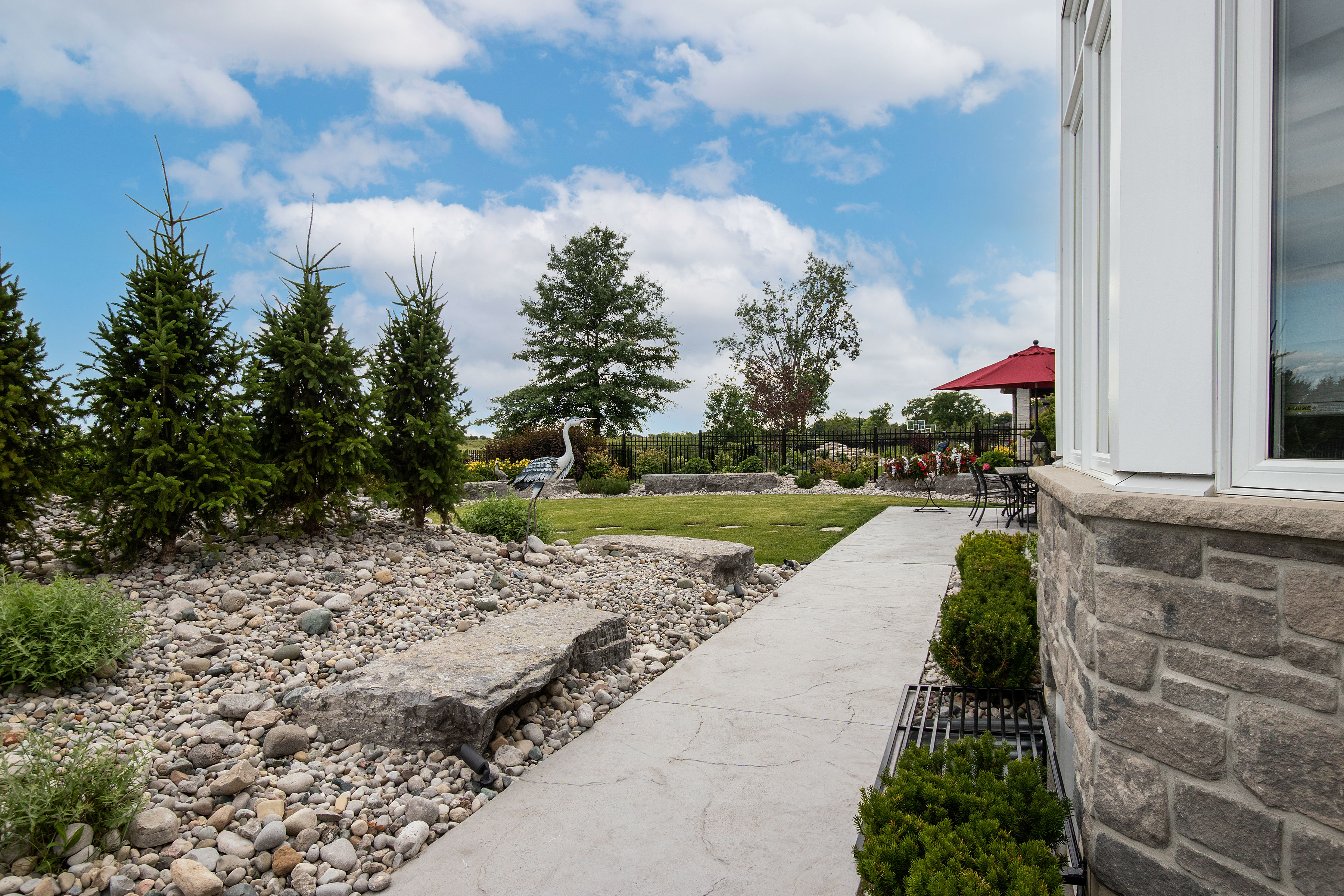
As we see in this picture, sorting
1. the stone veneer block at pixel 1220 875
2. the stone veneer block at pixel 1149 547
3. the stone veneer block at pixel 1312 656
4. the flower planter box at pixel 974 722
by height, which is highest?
the stone veneer block at pixel 1149 547

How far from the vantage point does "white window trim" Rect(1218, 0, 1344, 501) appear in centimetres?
172

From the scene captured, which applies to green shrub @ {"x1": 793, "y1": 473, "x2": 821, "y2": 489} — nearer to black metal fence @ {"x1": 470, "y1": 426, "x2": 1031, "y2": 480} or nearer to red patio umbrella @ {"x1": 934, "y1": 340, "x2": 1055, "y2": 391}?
black metal fence @ {"x1": 470, "y1": 426, "x2": 1031, "y2": 480}

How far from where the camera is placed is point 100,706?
10.0 ft


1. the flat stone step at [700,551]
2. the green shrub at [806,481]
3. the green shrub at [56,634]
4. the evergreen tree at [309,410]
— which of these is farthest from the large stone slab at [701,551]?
the green shrub at [806,481]

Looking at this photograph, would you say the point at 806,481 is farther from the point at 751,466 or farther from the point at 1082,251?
Result: the point at 1082,251

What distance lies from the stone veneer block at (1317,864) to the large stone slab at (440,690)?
8.24 feet

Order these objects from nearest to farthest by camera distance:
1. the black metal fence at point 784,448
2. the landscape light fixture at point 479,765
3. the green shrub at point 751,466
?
the landscape light fixture at point 479,765, the green shrub at point 751,466, the black metal fence at point 784,448

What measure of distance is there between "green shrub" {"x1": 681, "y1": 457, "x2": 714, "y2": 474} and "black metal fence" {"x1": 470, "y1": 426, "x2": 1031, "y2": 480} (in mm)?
32

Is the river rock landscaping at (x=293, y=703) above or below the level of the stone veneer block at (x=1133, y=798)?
below

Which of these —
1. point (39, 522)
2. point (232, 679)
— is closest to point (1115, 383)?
point (232, 679)

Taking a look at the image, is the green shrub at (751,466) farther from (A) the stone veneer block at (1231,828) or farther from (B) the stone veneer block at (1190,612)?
(A) the stone veneer block at (1231,828)

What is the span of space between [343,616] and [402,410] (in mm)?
2060

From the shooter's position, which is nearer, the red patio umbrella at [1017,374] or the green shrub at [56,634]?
the green shrub at [56,634]

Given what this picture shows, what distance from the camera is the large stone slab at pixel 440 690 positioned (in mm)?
2938
